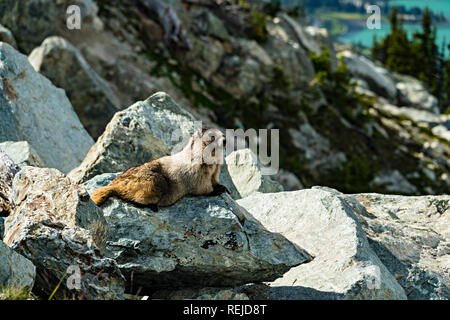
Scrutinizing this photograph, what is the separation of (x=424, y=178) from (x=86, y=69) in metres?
37.5

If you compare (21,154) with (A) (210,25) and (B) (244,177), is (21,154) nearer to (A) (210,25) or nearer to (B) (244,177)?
(B) (244,177)

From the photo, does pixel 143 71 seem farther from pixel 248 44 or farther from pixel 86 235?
pixel 86 235

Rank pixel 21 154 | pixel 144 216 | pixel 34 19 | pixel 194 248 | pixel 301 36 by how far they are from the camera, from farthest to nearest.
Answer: pixel 301 36, pixel 34 19, pixel 21 154, pixel 144 216, pixel 194 248

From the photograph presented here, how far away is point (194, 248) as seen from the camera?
9.33 metres

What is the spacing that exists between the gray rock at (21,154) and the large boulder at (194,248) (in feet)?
10.8

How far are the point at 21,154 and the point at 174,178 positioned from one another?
14.8 feet

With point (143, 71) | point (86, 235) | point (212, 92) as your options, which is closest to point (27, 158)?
point (86, 235)

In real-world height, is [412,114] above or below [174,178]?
below

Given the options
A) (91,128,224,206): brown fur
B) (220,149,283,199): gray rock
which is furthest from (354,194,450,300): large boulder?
(91,128,224,206): brown fur

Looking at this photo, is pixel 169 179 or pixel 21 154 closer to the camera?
pixel 169 179

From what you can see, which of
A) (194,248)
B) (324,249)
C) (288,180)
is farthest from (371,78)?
(194,248)

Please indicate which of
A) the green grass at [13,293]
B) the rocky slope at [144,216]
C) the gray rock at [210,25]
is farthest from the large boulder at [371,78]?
the green grass at [13,293]
